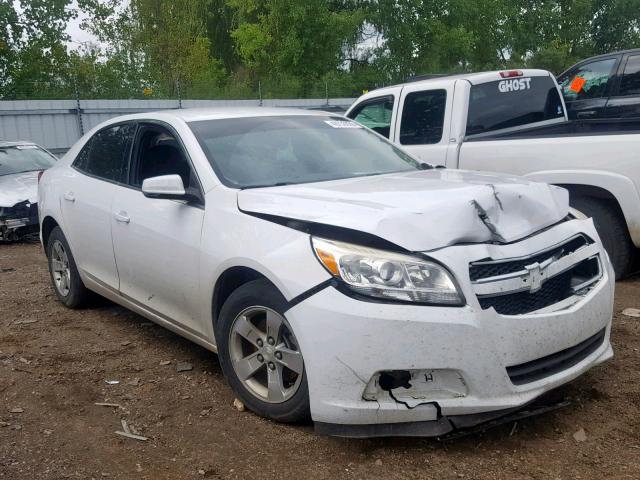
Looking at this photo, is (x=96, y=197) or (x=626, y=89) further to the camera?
(x=626, y=89)

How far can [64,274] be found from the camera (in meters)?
5.76

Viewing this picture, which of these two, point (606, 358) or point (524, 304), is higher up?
point (524, 304)

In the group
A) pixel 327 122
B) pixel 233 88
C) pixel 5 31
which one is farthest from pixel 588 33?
pixel 327 122

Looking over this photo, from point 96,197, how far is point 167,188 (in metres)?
1.28

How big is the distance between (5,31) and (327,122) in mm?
24616

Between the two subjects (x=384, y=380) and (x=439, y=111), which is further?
(x=439, y=111)

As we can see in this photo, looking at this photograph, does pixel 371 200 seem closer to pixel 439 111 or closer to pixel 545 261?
pixel 545 261

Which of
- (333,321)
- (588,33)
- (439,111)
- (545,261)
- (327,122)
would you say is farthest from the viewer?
(588,33)

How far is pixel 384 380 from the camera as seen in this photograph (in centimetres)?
298

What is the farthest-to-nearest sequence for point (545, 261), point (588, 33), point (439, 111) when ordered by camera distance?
1. point (588, 33)
2. point (439, 111)
3. point (545, 261)

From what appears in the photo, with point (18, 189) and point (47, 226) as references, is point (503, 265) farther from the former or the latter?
point (18, 189)

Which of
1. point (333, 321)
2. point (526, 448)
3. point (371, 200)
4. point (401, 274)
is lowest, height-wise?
point (526, 448)

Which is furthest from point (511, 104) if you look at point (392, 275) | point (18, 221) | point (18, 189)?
point (18, 189)

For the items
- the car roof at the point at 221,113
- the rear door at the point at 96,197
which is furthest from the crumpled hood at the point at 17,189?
the car roof at the point at 221,113
